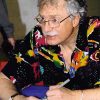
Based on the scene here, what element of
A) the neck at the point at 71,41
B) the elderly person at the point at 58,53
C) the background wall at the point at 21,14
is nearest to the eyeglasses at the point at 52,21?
the elderly person at the point at 58,53

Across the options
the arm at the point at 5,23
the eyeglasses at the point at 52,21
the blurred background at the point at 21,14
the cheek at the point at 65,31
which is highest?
the eyeglasses at the point at 52,21

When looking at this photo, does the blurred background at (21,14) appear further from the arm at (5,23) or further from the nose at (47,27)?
the nose at (47,27)

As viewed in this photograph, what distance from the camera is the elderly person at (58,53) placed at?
1854 millimetres

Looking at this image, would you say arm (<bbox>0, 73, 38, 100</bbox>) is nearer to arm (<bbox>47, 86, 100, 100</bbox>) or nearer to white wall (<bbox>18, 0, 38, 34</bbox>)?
arm (<bbox>47, 86, 100, 100</bbox>)

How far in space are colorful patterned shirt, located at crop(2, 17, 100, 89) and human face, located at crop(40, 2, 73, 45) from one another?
0.18m

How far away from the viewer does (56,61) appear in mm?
2074

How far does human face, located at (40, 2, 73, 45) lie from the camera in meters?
1.82

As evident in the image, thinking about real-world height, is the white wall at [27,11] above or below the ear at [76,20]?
below

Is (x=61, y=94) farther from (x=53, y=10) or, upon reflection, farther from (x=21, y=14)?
(x=21, y=14)

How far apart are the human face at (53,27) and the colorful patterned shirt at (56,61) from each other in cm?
18

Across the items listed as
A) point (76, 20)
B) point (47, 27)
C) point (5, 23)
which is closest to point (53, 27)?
point (47, 27)

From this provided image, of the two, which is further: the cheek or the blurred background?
the blurred background

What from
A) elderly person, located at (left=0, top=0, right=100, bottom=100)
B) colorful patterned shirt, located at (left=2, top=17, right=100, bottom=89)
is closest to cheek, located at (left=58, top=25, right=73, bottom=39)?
elderly person, located at (left=0, top=0, right=100, bottom=100)

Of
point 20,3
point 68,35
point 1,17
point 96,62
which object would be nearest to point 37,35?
point 68,35
